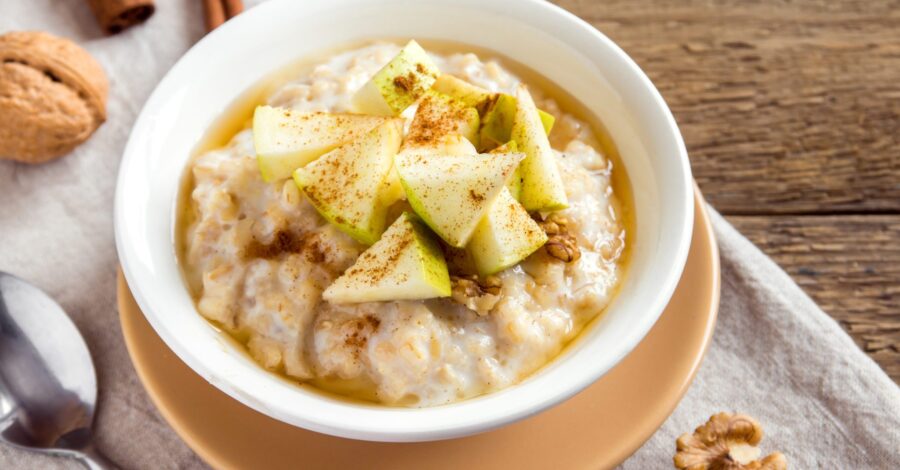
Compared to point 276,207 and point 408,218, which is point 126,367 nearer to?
point 276,207

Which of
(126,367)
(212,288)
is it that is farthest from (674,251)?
(126,367)

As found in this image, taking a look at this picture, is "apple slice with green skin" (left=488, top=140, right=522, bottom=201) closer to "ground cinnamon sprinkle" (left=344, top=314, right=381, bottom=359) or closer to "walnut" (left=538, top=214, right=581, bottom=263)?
"walnut" (left=538, top=214, right=581, bottom=263)

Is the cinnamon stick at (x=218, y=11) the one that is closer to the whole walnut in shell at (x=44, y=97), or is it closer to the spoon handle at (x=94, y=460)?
the whole walnut in shell at (x=44, y=97)

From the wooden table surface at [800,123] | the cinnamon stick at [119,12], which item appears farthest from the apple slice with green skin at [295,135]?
the wooden table surface at [800,123]

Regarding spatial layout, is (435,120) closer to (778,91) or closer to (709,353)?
(709,353)

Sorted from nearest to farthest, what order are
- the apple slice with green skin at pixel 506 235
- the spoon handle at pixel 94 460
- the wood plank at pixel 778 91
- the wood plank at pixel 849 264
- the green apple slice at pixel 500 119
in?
1. the apple slice with green skin at pixel 506 235
2. the green apple slice at pixel 500 119
3. the spoon handle at pixel 94 460
4. the wood plank at pixel 849 264
5. the wood plank at pixel 778 91

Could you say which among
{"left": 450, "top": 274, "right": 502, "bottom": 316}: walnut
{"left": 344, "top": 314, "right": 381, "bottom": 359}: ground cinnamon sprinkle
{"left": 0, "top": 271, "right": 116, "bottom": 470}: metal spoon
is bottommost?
{"left": 0, "top": 271, "right": 116, "bottom": 470}: metal spoon

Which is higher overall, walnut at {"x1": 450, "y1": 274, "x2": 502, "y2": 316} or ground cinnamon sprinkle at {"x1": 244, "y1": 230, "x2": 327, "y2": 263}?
ground cinnamon sprinkle at {"x1": 244, "y1": 230, "x2": 327, "y2": 263}

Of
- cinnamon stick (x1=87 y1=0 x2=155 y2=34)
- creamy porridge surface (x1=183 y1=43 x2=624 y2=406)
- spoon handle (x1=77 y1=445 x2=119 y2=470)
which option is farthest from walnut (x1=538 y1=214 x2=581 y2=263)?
cinnamon stick (x1=87 y1=0 x2=155 y2=34)
